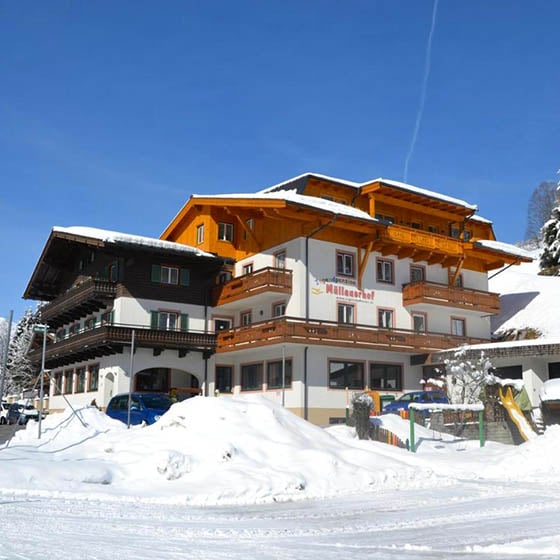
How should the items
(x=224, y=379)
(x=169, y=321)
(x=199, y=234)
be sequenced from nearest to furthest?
(x=169, y=321)
(x=224, y=379)
(x=199, y=234)

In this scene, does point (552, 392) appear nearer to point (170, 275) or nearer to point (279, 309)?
point (279, 309)

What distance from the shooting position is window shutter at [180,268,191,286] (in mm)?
40281

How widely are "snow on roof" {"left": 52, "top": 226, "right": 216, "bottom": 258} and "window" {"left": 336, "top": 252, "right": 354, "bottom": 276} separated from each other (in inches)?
282

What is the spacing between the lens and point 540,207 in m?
106

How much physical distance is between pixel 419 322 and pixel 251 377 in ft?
33.5

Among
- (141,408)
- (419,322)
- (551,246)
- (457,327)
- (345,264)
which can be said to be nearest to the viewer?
(141,408)

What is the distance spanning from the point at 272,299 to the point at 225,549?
29.0m

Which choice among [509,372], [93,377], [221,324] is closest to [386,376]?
[509,372]

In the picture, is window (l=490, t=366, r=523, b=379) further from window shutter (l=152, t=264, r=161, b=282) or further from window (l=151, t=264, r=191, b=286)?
window shutter (l=152, t=264, r=161, b=282)

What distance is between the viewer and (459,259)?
4259 cm

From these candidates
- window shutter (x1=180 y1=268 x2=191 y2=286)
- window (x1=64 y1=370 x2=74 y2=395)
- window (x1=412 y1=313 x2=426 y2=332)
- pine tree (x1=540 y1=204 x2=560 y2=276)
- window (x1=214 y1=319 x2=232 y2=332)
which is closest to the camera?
window shutter (x1=180 y1=268 x2=191 y2=286)

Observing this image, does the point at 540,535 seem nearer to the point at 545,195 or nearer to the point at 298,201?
the point at 298,201

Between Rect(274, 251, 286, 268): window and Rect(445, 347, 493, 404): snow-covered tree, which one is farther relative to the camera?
Rect(274, 251, 286, 268): window

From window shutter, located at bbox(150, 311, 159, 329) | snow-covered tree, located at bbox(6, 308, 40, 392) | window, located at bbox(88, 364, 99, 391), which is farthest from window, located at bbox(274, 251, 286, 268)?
snow-covered tree, located at bbox(6, 308, 40, 392)
